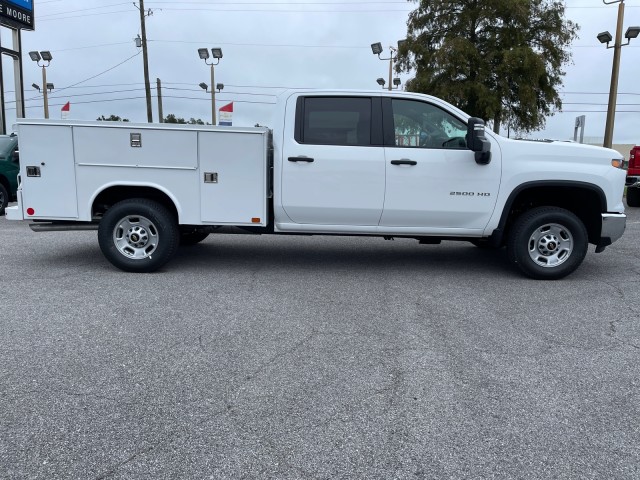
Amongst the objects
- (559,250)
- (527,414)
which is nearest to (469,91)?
(559,250)

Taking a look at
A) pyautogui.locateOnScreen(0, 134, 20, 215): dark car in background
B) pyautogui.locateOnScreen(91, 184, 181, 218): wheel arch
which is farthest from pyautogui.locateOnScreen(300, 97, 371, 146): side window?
pyautogui.locateOnScreen(0, 134, 20, 215): dark car in background

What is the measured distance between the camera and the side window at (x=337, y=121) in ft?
20.6

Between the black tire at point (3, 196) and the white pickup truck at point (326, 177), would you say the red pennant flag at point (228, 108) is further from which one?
the black tire at point (3, 196)

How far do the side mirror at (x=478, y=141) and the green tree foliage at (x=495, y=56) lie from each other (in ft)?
51.3

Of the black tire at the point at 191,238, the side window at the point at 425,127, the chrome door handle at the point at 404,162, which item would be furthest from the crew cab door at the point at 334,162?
the black tire at the point at 191,238

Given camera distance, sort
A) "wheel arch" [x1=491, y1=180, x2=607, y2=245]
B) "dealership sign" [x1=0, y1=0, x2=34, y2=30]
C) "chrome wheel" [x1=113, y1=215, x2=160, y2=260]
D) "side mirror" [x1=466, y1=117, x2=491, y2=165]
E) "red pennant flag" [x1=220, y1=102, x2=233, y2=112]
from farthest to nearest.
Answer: "dealership sign" [x1=0, y1=0, x2=34, y2=30] < "red pennant flag" [x1=220, y1=102, x2=233, y2=112] < "chrome wheel" [x1=113, y1=215, x2=160, y2=260] < "wheel arch" [x1=491, y1=180, x2=607, y2=245] < "side mirror" [x1=466, y1=117, x2=491, y2=165]

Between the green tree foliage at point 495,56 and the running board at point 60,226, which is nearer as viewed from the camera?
the running board at point 60,226

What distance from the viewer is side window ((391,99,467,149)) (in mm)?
6266

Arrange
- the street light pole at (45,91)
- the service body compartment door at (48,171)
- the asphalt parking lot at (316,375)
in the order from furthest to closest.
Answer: the street light pole at (45,91) < the service body compartment door at (48,171) < the asphalt parking lot at (316,375)

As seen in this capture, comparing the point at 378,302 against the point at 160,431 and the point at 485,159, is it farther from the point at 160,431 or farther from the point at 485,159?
the point at 160,431

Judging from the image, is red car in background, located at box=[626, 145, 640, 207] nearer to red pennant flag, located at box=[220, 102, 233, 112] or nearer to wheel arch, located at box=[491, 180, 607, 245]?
wheel arch, located at box=[491, 180, 607, 245]

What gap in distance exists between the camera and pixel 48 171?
20.5ft

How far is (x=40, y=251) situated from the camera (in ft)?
25.7

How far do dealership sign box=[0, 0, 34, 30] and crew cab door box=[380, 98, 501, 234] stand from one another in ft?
64.7
